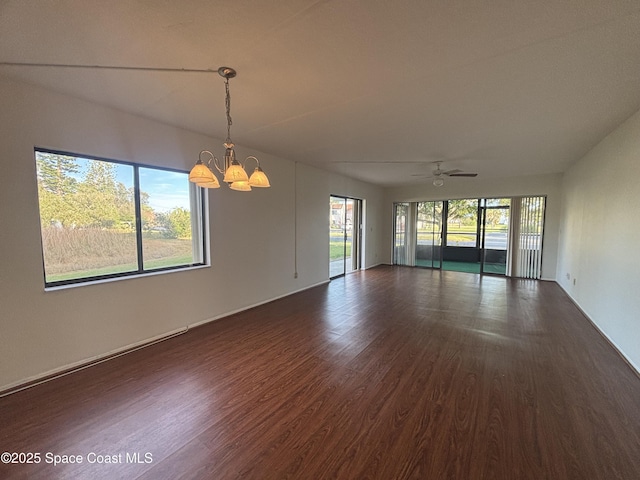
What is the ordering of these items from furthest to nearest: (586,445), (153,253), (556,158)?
(556,158) < (153,253) < (586,445)

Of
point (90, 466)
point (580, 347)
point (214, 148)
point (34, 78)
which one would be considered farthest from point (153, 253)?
point (580, 347)

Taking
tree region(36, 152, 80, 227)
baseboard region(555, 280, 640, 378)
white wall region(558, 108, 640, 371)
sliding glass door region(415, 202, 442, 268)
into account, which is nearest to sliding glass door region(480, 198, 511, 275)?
sliding glass door region(415, 202, 442, 268)

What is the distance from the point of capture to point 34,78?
7.48 ft

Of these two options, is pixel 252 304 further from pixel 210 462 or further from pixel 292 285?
A: pixel 210 462

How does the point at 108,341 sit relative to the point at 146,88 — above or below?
below

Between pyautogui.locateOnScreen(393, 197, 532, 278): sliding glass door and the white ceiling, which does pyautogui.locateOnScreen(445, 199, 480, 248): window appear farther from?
the white ceiling

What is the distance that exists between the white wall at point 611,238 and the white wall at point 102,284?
456 centimetres

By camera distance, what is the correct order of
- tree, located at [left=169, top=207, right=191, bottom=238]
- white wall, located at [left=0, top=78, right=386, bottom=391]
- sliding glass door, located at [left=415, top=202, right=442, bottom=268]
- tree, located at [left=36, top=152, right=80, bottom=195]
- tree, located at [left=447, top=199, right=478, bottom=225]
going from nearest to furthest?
1. white wall, located at [left=0, top=78, right=386, bottom=391]
2. tree, located at [left=36, top=152, right=80, bottom=195]
3. tree, located at [left=169, top=207, right=191, bottom=238]
4. sliding glass door, located at [left=415, top=202, right=442, bottom=268]
5. tree, located at [left=447, top=199, right=478, bottom=225]

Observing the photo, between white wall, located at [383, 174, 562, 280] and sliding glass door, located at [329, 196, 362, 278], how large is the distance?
2.10m

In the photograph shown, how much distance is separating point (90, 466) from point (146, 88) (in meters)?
2.83

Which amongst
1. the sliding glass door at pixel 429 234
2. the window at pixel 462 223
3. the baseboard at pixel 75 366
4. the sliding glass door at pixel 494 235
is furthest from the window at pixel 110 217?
the window at pixel 462 223

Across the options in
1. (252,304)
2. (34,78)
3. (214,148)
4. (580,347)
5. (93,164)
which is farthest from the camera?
(252,304)

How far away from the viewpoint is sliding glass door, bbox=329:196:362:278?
7180mm

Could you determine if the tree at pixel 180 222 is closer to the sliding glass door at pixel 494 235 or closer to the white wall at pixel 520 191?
the white wall at pixel 520 191
